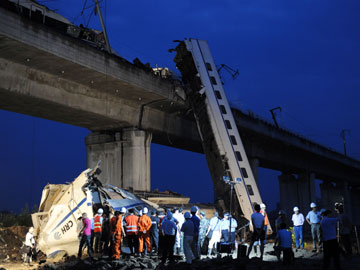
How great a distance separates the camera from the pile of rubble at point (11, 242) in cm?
1675

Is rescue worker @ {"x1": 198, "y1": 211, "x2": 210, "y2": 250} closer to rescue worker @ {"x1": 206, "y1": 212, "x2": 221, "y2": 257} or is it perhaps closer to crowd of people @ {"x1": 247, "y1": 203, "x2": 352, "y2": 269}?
rescue worker @ {"x1": 206, "y1": 212, "x2": 221, "y2": 257}

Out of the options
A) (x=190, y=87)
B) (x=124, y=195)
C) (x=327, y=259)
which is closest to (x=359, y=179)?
(x=190, y=87)

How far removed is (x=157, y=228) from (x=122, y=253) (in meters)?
1.54

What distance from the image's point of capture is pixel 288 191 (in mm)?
57594

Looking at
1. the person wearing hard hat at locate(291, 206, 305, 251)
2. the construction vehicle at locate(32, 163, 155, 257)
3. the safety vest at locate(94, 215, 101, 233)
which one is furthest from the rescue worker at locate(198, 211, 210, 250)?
the safety vest at locate(94, 215, 101, 233)

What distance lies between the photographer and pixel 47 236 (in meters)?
16.3

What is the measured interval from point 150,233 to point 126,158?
33.4ft

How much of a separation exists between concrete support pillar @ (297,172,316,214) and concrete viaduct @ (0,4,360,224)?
1830 cm

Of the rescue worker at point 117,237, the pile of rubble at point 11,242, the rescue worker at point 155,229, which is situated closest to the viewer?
the rescue worker at point 117,237

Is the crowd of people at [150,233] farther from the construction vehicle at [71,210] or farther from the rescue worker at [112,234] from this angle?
the construction vehicle at [71,210]

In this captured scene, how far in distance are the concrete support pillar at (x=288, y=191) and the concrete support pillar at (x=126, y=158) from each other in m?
35.3

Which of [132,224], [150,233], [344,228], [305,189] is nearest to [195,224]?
[132,224]

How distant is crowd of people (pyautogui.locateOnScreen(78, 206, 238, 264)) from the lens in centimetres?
1295

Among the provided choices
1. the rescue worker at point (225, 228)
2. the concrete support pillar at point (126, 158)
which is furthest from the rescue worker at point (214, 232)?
the concrete support pillar at point (126, 158)
